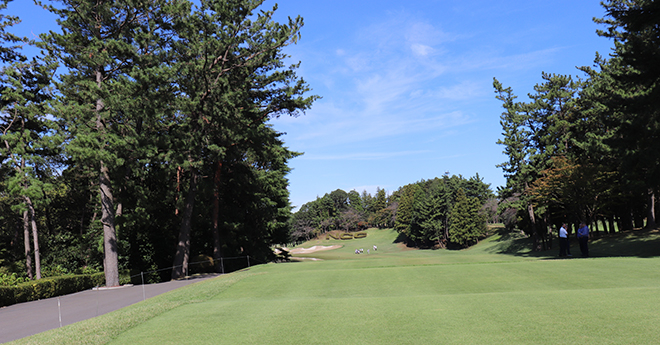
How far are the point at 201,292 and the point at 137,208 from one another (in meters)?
12.7

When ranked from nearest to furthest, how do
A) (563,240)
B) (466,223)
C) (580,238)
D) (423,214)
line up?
(580,238), (563,240), (466,223), (423,214)

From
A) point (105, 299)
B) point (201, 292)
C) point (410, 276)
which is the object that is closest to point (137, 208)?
point (105, 299)

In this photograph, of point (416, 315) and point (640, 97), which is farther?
point (640, 97)

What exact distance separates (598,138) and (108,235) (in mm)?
37571

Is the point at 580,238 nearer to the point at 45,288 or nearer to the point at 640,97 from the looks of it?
the point at 640,97

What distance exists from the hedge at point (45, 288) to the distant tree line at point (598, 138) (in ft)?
96.8

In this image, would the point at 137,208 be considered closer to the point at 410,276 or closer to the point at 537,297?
the point at 410,276

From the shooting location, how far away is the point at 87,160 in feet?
66.9

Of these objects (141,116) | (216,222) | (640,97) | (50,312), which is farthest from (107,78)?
(640,97)

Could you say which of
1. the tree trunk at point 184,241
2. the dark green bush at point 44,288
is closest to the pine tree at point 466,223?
the tree trunk at point 184,241

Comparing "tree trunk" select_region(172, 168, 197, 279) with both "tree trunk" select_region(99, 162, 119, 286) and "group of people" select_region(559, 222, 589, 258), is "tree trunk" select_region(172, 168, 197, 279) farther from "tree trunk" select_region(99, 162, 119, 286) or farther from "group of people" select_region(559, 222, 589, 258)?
"group of people" select_region(559, 222, 589, 258)

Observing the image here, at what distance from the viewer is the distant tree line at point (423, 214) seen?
221 ft

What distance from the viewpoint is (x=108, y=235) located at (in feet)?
70.0

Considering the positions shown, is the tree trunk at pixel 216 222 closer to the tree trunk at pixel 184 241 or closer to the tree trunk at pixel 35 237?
the tree trunk at pixel 184 241
